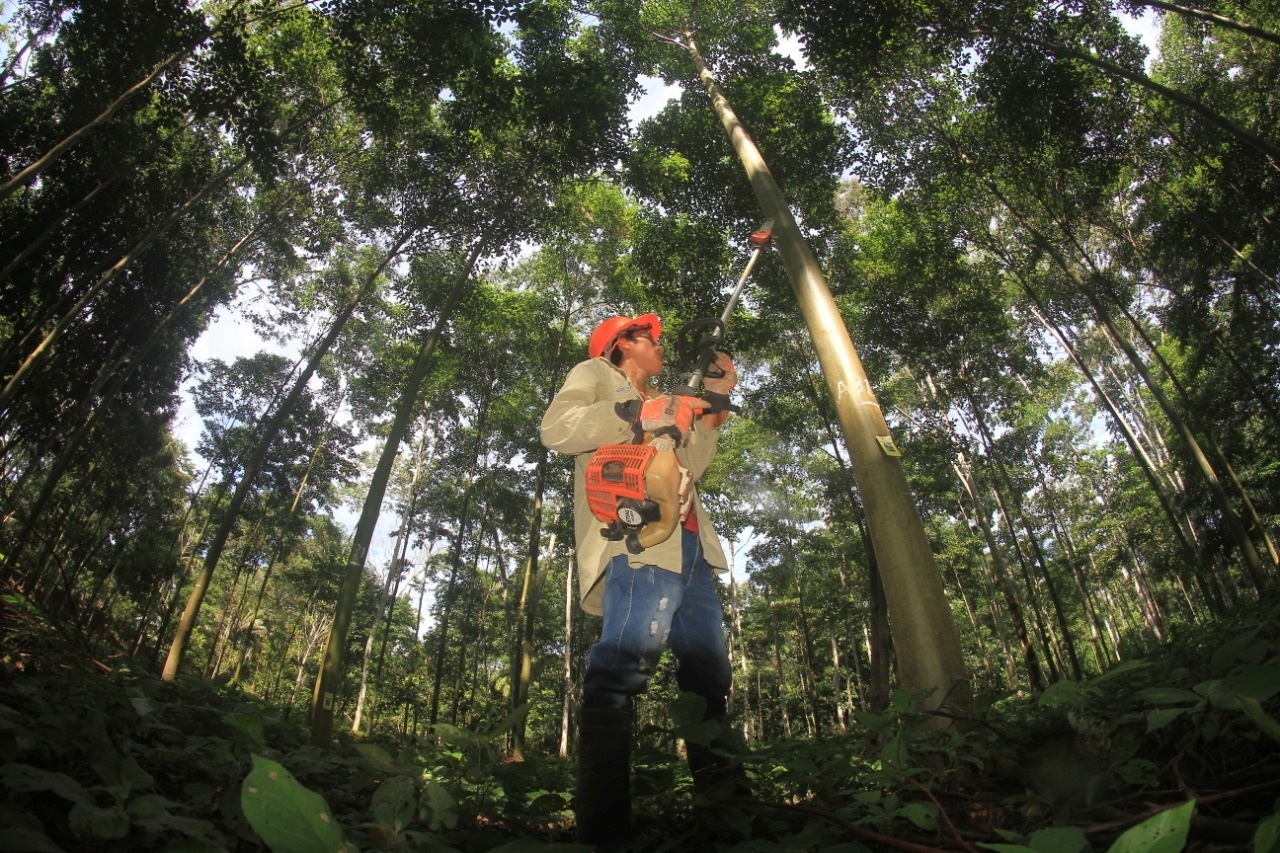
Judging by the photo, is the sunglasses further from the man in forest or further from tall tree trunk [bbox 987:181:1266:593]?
tall tree trunk [bbox 987:181:1266:593]

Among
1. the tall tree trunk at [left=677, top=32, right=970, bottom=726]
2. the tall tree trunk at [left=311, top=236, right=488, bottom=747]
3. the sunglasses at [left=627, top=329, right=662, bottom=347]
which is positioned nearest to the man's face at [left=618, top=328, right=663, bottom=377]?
the sunglasses at [left=627, top=329, right=662, bottom=347]

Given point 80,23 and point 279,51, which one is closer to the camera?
point 80,23

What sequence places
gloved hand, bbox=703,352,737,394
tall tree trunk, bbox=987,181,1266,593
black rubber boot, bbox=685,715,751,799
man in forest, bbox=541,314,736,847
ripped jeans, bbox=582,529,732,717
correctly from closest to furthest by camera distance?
black rubber boot, bbox=685,715,751,799 → man in forest, bbox=541,314,736,847 → ripped jeans, bbox=582,529,732,717 → gloved hand, bbox=703,352,737,394 → tall tree trunk, bbox=987,181,1266,593

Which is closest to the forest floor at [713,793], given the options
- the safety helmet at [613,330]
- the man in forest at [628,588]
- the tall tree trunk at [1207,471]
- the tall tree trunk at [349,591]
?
the man in forest at [628,588]

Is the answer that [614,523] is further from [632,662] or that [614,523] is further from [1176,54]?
[1176,54]

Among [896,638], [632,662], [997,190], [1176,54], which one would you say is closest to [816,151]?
[997,190]

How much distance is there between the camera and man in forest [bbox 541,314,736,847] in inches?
68.0

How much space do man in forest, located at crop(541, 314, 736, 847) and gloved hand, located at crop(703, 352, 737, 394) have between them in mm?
209

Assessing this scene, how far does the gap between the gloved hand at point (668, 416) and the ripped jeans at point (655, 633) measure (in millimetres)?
464

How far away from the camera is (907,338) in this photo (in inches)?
473

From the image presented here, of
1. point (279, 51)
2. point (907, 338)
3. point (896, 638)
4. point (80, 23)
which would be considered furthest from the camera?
point (907, 338)

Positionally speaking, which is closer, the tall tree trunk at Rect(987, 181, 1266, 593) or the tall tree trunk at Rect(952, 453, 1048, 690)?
the tall tree trunk at Rect(987, 181, 1266, 593)

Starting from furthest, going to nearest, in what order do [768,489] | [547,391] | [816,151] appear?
[768,489]
[547,391]
[816,151]

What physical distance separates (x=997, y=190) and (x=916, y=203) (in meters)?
1.42
